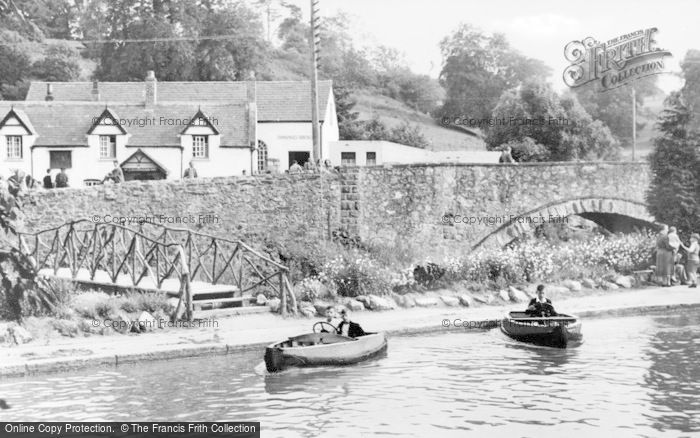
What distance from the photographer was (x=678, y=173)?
33.4m

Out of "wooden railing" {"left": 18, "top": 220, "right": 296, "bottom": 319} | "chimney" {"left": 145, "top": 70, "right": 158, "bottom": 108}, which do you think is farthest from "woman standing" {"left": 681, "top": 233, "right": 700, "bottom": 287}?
"chimney" {"left": 145, "top": 70, "right": 158, "bottom": 108}

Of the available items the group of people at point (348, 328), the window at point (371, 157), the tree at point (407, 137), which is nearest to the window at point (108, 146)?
the window at point (371, 157)

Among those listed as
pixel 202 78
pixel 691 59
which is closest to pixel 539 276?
pixel 202 78

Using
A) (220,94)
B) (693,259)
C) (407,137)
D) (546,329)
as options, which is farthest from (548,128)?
(546,329)

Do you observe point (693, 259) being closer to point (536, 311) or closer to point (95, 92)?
point (536, 311)

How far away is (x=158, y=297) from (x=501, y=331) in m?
7.47

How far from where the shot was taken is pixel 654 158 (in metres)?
34.0

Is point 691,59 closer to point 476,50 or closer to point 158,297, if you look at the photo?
point 476,50

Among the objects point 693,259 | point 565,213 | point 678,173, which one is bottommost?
point 693,259

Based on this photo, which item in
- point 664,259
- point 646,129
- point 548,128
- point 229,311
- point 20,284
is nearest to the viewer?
point 20,284

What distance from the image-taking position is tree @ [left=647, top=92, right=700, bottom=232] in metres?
33.4

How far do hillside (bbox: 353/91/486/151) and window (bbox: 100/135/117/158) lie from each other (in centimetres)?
2797

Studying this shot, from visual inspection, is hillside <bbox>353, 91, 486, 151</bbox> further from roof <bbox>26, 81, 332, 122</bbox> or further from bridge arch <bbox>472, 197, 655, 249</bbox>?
bridge arch <bbox>472, 197, 655, 249</bbox>

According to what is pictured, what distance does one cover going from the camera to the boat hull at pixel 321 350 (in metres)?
17.9
